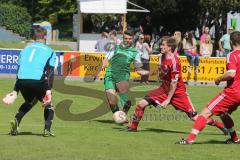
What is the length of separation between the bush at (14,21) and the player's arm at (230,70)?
53.8 meters

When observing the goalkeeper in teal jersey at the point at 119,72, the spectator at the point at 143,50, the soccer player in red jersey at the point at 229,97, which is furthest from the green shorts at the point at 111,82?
the spectator at the point at 143,50

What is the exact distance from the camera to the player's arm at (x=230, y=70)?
11.1 metres

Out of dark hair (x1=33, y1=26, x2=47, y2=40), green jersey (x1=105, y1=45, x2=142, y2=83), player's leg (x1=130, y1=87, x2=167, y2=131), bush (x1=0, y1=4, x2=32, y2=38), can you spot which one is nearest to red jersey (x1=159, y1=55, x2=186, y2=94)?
player's leg (x1=130, y1=87, x2=167, y2=131)

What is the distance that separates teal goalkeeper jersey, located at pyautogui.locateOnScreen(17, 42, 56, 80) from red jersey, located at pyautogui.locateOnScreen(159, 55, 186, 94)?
2.21 metres

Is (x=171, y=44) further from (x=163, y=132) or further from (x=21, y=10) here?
(x=21, y=10)

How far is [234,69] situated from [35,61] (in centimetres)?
321

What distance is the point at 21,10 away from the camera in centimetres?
6644

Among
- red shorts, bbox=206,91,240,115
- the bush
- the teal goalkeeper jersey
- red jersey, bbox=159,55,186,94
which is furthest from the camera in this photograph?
the bush

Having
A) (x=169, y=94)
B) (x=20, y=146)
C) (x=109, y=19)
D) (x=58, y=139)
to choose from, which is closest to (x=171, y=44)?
(x=169, y=94)

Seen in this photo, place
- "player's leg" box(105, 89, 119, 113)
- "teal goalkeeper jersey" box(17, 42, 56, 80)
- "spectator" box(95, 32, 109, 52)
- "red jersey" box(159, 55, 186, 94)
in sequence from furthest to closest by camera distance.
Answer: "spectator" box(95, 32, 109, 52) < "player's leg" box(105, 89, 119, 113) < "red jersey" box(159, 55, 186, 94) < "teal goalkeeper jersey" box(17, 42, 56, 80)

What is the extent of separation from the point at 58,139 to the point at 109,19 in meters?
41.5

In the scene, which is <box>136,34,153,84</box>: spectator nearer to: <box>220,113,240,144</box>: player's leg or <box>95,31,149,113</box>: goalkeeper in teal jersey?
<box>95,31,149,113</box>: goalkeeper in teal jersey

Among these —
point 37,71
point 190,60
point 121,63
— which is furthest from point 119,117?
point 190,60

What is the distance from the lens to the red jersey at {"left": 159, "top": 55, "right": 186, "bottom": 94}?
12797 mm
